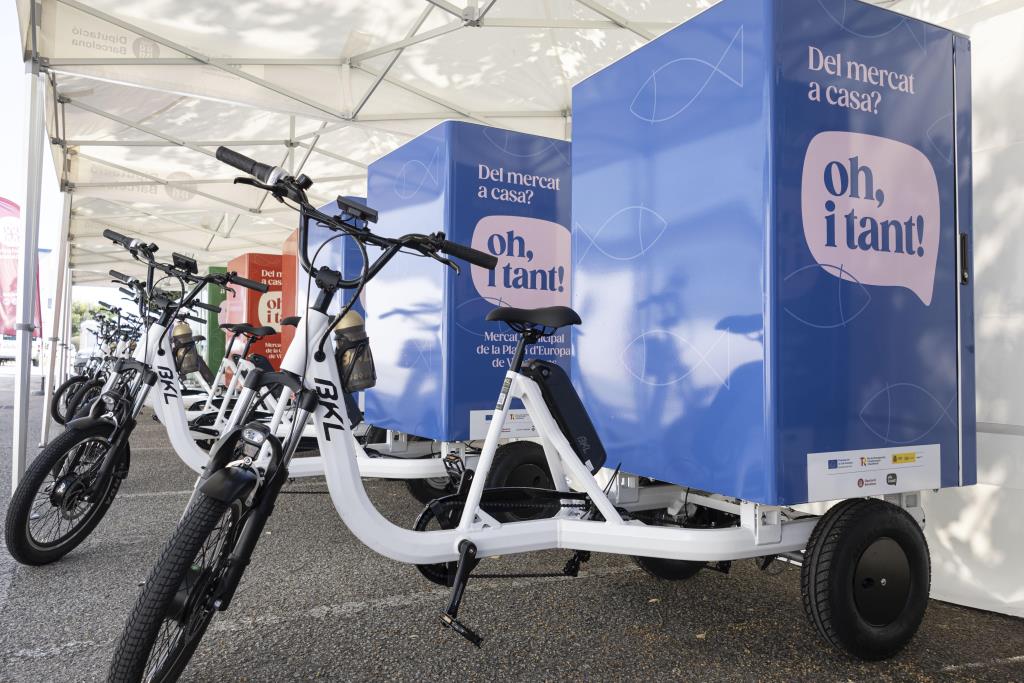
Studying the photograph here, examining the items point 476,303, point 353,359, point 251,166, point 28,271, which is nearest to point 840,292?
point 353,359

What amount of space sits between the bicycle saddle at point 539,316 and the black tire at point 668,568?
126cm

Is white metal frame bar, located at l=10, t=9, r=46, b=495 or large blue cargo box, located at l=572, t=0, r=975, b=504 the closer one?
large blue cargo box, located at l=572, t=0, r=975, b=504

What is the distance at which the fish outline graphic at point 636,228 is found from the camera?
258cm

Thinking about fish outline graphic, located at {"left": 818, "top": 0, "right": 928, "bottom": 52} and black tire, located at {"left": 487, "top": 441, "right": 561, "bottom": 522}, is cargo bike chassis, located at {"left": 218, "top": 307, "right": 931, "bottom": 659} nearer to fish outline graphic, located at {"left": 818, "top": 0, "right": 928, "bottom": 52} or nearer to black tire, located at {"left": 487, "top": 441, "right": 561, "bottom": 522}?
black tire, located at {"left": 487, "top": 441, "right": 561, "bottom": 522}

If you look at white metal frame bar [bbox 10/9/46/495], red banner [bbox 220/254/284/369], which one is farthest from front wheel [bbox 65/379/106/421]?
red banner [bbox 220/254/284/369]

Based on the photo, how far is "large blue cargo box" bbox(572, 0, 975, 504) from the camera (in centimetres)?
218

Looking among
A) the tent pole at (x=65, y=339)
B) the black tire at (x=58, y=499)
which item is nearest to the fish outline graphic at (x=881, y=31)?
the black tire at (x=58, y=499)

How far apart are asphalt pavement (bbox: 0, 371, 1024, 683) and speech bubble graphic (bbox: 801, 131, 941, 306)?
123cm

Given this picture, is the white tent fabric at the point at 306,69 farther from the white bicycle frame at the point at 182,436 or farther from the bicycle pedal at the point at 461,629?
the bicycle pedal at the point at 461,629

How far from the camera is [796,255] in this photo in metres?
2.19

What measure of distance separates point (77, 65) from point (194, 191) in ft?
16.4

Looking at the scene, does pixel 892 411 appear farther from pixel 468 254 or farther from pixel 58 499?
pixel 58 499

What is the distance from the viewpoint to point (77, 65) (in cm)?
516

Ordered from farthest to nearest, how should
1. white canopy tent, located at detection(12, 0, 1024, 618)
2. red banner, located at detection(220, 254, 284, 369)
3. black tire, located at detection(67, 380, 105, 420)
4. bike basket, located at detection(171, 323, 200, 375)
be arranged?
1. red banner, located at detection(220, 254, 284, 369)
2. black tire, located at detection(67, 380, 105, 420)
3. bike basket, located at detection(171, 323, 200, 375)
4. white canopy tent, located at detection(12, 0, 1024, 618)
